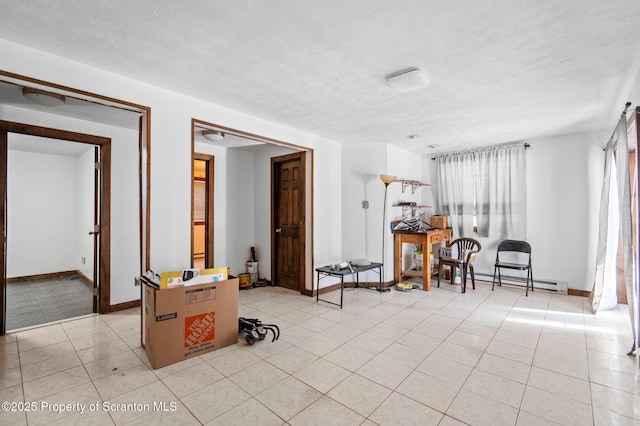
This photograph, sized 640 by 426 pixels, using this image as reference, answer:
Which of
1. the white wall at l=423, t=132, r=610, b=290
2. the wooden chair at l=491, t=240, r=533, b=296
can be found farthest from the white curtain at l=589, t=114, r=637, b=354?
the wooden chair at l=491, t=240, r=533, b=296

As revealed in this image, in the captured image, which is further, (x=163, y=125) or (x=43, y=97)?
(x=43, y=97)

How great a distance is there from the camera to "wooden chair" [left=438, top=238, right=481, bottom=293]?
4496mm

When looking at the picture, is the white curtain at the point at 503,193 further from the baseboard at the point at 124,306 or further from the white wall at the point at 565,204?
the baseboard at the point at 124,306

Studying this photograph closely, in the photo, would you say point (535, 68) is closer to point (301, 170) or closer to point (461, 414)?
point (461, 414)

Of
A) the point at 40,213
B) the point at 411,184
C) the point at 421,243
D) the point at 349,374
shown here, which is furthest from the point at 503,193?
the point at 40,213

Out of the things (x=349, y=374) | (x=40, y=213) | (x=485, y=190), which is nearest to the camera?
(x=349, y=374)

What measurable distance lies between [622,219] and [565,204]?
174cm

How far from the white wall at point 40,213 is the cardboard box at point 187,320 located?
4323 mm

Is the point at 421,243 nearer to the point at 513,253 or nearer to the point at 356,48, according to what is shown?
the point at 513,253

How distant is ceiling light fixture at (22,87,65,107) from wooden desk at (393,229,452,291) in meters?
4.48

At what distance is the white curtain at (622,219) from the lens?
262cm

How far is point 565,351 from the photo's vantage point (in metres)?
2.54

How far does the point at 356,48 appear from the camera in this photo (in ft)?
6.79

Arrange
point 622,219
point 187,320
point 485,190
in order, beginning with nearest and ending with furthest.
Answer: point 187,320, point 622,219, point 485,190
